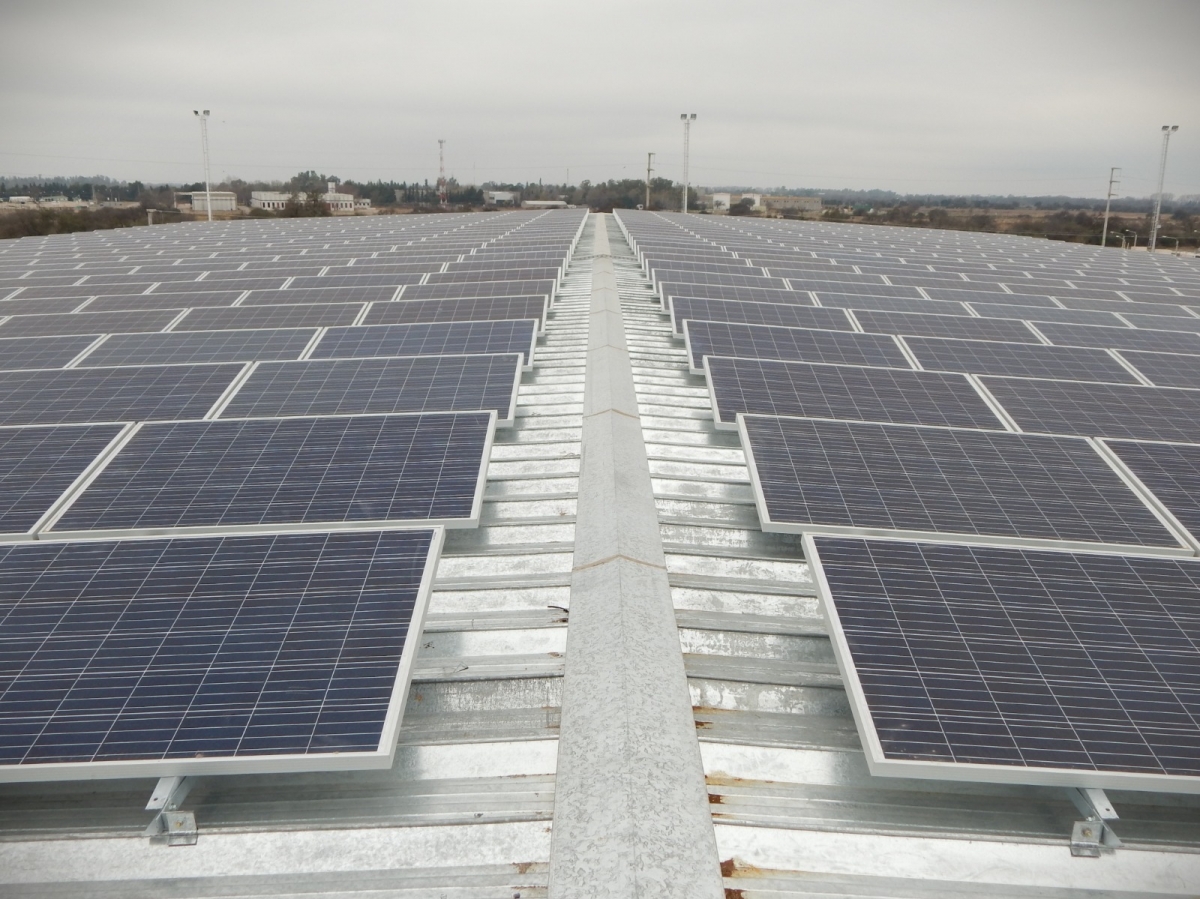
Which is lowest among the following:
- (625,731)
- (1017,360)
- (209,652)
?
(625,731)

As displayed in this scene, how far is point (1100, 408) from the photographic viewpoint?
9.72 meters

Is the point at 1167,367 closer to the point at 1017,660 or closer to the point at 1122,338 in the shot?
the point at 1122,338

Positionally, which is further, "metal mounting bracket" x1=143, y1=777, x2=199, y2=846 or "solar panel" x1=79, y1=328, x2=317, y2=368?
"solar panel" x1=79, y1=328, x2=317, y2=368

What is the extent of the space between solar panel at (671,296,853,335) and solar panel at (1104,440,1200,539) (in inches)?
257

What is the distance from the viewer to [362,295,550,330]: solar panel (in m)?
14.2

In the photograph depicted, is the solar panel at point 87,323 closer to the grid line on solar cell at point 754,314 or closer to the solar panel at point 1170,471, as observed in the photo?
the grid line on solar cell at point 754,314

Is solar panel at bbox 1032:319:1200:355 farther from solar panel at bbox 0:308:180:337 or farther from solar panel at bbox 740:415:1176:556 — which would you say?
solar panel at bbox 740:415:1176:556

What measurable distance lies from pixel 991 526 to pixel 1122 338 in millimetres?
11440

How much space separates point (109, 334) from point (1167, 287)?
31.1m

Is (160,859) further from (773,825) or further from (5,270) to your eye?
(5,270)

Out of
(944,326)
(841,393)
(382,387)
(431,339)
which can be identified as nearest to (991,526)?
(841,393)


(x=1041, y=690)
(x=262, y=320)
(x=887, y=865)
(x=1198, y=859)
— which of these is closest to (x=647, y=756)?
(x=887, y=865)

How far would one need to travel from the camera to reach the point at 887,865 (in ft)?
13.4

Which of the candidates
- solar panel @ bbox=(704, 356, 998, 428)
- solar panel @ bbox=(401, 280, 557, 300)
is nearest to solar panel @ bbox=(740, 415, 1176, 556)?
solar panel @ bbox=(704, 356, 998, 428)
